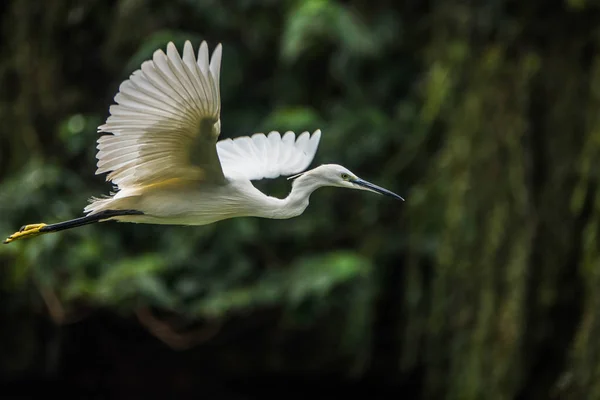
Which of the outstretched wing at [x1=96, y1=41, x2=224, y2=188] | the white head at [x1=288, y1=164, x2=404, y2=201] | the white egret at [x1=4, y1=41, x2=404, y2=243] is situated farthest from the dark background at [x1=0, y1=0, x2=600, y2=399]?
the outstretched wing at [x1=96, y1=41, x2=224, y2=188]

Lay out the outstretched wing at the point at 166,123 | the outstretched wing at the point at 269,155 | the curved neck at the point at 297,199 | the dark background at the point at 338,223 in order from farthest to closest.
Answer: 1. the dark background at the point at 338,223
2. the outstretched wing at the point at 269,155
3. the curved neck at the point at 297,199
4. the outstretched wing at the point at 166,123

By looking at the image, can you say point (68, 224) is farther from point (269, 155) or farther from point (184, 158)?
point (269, 155)

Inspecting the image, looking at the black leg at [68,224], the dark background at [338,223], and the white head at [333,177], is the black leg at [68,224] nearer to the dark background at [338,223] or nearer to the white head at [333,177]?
the white head at [333,177]

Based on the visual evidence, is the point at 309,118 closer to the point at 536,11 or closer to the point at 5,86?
the point at 536,11

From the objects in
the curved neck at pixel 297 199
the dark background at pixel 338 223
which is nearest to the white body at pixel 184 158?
the curved neck at pixel 297 199

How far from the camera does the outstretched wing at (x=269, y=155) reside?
3656 mm

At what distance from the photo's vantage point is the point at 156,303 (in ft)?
18.9

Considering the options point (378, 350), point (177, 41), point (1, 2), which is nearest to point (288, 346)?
point (378, 350)

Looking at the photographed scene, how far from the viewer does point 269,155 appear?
3736 mm

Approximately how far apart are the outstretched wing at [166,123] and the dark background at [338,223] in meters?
2.00

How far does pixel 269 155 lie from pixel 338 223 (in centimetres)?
262

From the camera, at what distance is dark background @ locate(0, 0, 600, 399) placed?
484 cm

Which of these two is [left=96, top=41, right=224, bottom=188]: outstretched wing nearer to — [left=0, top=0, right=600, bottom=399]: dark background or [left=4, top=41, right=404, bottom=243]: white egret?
[left=4, top=41, right=404, bottom=243]: white egret

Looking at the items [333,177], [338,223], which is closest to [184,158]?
[333,177]
